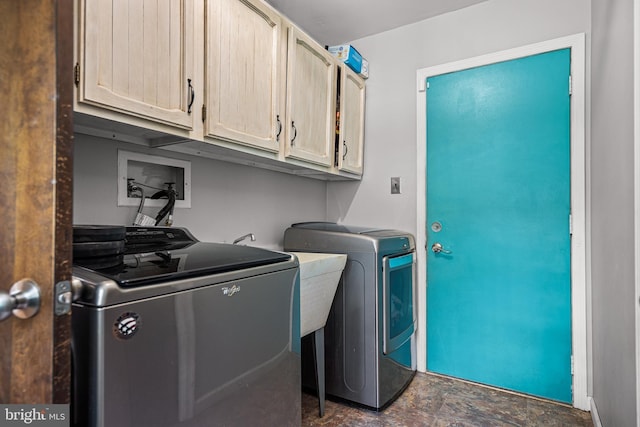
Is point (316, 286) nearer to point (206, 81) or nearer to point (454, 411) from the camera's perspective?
point (206, 81)

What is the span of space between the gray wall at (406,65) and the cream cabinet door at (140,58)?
1642mm

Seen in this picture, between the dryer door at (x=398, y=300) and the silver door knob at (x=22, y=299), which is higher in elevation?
the silver door knob at (x=22, y=299)

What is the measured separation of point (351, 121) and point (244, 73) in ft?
3.70

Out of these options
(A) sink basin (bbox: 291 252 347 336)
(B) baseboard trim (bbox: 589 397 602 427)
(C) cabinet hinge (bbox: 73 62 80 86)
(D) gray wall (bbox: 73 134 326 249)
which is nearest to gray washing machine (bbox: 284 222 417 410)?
(A) sink basin (bbox: 291 252 347 336)

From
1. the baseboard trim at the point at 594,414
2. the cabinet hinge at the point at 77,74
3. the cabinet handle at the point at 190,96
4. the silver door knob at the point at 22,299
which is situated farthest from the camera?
the baseboard trim at the point at 594,414

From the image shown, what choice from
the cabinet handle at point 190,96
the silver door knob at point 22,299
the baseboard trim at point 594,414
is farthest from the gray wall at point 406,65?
the silver door knob at point 22,299

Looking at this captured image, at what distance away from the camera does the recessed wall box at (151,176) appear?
157 cm

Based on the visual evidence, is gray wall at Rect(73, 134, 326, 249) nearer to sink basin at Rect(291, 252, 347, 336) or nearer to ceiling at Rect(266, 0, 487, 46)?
sink basin at Rect(291, 252, 347, 336)

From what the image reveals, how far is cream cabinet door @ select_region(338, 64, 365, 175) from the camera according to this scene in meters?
2.44

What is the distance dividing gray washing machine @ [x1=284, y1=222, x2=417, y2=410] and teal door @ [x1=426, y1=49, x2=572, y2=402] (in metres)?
0.45

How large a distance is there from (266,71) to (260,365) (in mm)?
1363

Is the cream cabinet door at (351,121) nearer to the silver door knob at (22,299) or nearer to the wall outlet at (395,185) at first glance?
the wall outlet at (395,185)

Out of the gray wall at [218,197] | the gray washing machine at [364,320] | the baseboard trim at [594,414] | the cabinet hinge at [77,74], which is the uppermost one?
the cabinet hinge at [77,74]

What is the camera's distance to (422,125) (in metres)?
2.50
